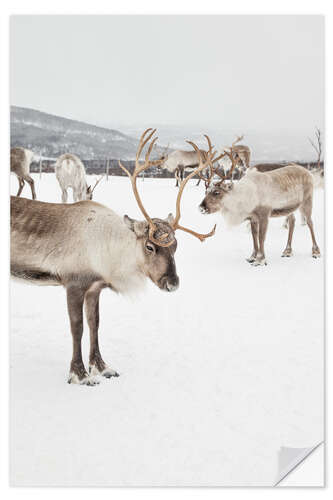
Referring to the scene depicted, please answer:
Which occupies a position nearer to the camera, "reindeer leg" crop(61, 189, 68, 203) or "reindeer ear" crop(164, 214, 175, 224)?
"reindeer ear" crop(164, 214, 175, 224)

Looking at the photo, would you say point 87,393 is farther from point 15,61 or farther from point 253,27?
point 253,27

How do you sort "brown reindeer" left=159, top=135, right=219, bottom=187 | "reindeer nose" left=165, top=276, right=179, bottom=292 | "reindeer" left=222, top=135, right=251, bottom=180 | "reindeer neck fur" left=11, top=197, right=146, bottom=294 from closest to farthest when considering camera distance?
1. "reindeer nose" left=165, top=276, right=179, bottom=292
2. "reindeer neck fur" left=11, top=197, right=146, bottom=294
3. "brown reindeer" left=159, top=135, right=219, bottom=187
4. "reindeer" left=222, top=135, right=251, bottom=180

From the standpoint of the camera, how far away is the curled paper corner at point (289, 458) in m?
2.28

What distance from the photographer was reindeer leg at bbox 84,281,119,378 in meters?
2.40

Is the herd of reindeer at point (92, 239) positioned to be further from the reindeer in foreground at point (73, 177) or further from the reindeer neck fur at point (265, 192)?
the reindeer neck fur at point (265, 192)

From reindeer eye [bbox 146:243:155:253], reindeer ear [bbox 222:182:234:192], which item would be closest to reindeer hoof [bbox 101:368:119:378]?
reindeer eye [bbox 146:243:155:253]

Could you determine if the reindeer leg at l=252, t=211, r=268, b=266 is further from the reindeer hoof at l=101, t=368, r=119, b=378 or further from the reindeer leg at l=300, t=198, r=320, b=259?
the reindeer hoof at l=101, t=368, r=119, b=378

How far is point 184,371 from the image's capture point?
2451 mm

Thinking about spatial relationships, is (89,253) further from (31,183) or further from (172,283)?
(31,183)

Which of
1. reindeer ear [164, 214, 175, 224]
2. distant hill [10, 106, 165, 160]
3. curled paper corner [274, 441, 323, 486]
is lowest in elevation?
curled paper corner [274, 441, 323, 486]

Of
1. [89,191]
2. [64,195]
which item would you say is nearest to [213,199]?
[89,191]

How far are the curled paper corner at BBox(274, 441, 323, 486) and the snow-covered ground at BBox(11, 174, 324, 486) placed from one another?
31 mm
